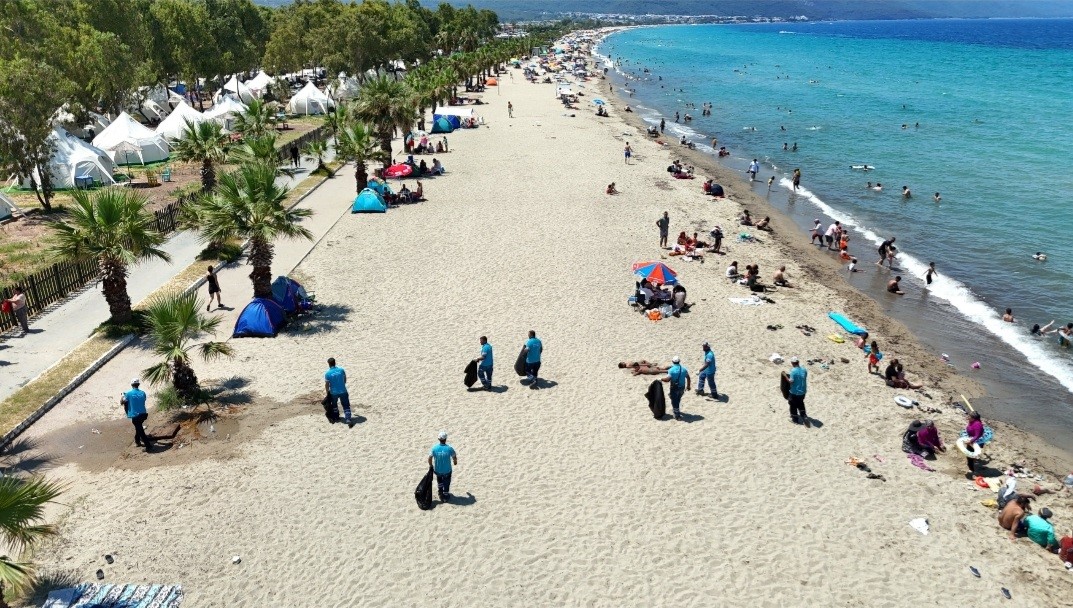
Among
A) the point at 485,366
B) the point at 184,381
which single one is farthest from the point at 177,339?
the point at 485,366

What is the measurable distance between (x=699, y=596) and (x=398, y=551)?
4514 millimetres

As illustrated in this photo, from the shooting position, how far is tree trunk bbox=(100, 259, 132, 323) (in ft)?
53.9

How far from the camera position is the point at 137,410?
12.5 metres

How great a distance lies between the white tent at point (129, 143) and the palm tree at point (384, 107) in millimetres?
11589

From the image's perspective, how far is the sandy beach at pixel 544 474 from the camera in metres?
9.92

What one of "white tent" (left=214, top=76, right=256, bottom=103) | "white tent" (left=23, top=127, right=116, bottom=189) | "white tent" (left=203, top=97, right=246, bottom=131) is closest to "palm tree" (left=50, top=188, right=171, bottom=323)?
"white tent" (left=23, top=127, right=116, bottom=189)

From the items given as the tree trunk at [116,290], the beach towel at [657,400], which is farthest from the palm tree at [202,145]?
the beach towel at [657,400]

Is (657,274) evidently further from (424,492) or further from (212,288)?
(212,288)

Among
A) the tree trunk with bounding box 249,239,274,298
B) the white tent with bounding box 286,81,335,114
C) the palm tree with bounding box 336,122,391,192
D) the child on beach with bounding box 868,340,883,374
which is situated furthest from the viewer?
the white tent with bounding box 286,81,335,114

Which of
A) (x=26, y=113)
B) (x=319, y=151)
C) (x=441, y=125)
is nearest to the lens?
(x=26, y=113)

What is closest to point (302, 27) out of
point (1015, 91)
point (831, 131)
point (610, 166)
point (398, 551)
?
point (610, 166)

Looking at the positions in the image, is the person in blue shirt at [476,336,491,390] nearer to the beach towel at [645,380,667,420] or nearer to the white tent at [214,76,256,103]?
the beach towel at [645,380,667,420]

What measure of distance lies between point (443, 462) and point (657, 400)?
16.6 feet

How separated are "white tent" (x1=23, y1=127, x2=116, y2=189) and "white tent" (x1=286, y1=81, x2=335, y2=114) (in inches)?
1018
